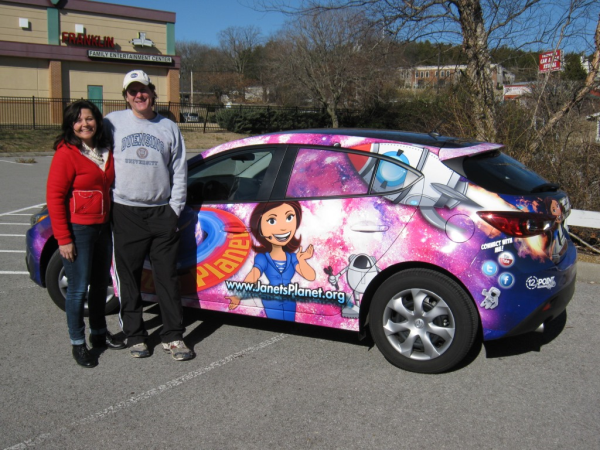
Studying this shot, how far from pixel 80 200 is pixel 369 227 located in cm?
194

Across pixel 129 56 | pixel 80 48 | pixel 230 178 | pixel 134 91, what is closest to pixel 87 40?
pixel 80 48

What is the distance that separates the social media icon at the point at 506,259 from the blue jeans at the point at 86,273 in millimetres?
2672

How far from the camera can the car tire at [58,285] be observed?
5094mm

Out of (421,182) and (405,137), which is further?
(405,137)

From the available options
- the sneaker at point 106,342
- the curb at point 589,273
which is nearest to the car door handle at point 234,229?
the sneaker at point 106,342

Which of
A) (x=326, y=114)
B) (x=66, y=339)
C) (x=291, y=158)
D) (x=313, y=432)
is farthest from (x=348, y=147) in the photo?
(x=326, y=114)

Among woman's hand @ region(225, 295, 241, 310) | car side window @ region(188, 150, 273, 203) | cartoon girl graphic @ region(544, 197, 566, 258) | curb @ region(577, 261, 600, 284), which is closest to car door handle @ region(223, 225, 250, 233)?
car side window @ region(188, 150, 273, 203)

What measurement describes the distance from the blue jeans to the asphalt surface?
31 cm

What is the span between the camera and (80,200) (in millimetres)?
4023

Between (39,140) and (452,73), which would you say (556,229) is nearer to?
(452,73)

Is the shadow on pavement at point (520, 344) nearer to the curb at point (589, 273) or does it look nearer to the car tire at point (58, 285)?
the curb at point (589, 273)

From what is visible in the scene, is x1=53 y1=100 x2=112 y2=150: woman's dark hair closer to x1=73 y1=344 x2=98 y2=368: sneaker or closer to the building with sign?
x1=73 y1=344 x2=98 y2=368: sneaker

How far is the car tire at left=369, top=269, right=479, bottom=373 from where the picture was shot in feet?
12.6

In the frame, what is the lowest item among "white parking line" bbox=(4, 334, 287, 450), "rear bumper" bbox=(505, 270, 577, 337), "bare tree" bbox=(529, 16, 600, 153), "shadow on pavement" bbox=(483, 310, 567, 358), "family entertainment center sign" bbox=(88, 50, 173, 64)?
"white parking line" bbox=(4, 334, 287, 450)
